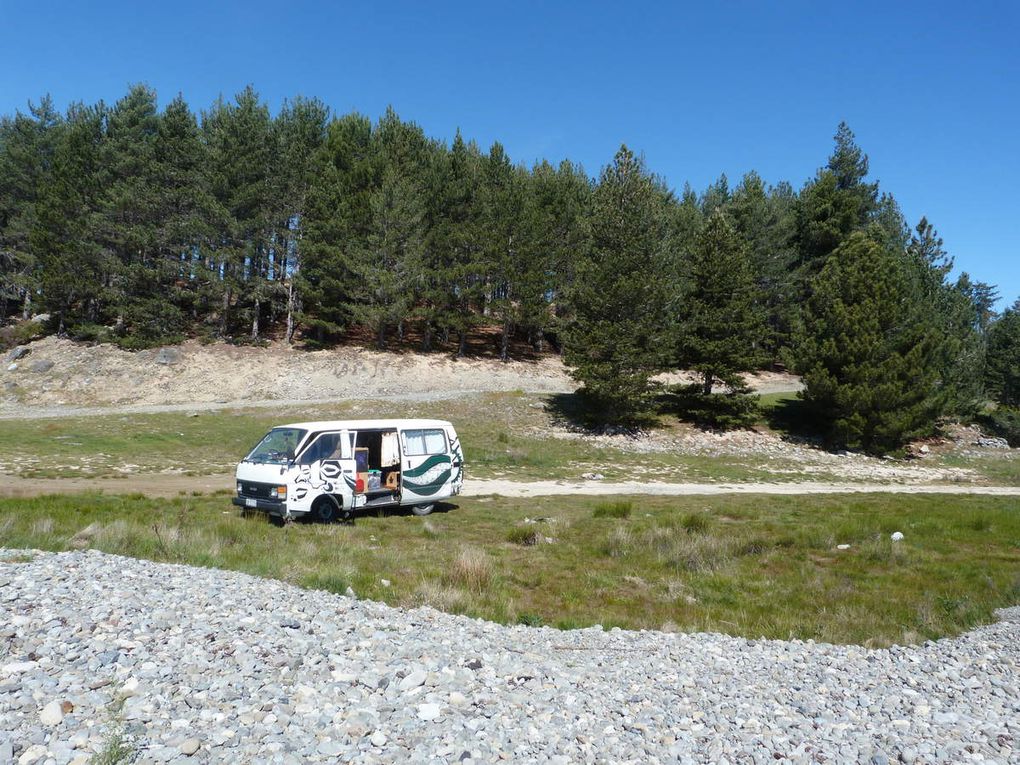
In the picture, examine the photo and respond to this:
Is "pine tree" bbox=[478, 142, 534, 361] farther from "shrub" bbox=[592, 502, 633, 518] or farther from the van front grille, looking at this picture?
the van front grille

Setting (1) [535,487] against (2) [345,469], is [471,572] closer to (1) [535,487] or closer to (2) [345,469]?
(2) [345,469]

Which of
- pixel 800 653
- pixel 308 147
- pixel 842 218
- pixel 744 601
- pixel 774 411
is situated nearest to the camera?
pixel 800 653

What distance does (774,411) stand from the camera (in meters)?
42.8

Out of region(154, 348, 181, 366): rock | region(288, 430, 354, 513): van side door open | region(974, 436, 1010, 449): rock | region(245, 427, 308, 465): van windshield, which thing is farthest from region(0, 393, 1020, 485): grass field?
region(154, 348, 181, 366): rock

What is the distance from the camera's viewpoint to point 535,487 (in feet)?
75.4

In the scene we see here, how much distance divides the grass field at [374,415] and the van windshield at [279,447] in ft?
29.4

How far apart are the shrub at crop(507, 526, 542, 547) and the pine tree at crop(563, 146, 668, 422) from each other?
19817mm

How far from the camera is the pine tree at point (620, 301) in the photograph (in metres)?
34.2

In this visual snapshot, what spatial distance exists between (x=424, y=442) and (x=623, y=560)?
258 inches

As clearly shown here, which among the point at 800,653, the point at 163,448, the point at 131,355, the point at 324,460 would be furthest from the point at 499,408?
the point at 800,653

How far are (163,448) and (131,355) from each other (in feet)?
72.8

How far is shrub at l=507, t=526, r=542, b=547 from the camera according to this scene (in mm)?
14203

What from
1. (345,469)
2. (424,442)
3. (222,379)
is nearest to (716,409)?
(424,442)

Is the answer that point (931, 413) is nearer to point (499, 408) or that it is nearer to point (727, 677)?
point (499, 408)
